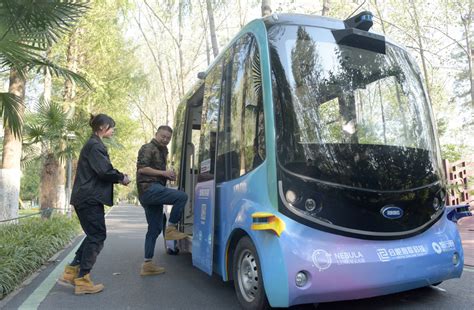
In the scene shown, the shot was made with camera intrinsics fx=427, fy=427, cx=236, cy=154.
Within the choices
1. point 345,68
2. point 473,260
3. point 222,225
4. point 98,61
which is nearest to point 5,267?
point 222,225

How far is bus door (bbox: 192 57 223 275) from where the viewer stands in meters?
4.63

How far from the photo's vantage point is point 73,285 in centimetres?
527

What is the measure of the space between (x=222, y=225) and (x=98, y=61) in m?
15.0

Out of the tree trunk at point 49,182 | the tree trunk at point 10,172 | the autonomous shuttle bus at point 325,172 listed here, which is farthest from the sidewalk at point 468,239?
the tree trunk at point 49,182

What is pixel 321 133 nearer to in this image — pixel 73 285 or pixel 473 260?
pixel 73 285

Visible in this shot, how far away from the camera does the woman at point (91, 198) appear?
4852 millimetres

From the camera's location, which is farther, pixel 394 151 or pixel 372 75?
pixel 372 75

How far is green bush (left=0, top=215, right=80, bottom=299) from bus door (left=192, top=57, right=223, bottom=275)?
89.8 inches

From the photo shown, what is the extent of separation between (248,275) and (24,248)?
14.1ft

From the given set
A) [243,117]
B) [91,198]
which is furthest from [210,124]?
[91,198]

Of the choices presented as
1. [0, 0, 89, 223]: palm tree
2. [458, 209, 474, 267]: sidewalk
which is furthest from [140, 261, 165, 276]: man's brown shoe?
[458, 209, 474, 267]: sidewalk

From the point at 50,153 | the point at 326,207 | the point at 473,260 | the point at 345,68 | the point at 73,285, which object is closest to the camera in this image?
the point at 326,207

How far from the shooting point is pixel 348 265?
10.7 feet

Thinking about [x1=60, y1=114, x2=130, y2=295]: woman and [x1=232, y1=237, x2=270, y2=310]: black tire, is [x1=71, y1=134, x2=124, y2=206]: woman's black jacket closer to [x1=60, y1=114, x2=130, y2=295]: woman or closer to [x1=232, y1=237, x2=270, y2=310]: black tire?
[x1=60, y1=114, x2=130, y2=295]: woman
